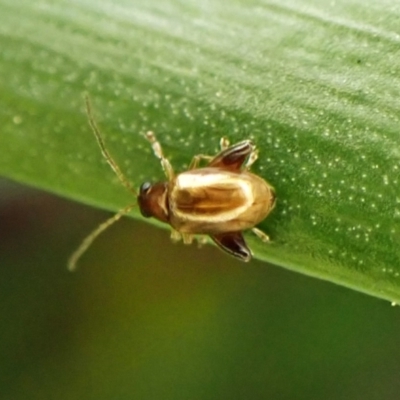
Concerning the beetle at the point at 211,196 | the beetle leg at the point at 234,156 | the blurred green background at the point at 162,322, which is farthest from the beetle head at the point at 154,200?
the blurred green background at the point at 162,322

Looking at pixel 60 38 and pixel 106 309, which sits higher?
pixel 60 38

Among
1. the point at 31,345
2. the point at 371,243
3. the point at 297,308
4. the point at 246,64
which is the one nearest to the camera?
the point at 371,243

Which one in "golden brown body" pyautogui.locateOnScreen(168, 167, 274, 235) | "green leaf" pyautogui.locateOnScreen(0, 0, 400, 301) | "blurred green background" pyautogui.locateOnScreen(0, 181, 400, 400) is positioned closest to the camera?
"green leaf" pyautogui.locateOnScreen(0, 0, 400, 301)

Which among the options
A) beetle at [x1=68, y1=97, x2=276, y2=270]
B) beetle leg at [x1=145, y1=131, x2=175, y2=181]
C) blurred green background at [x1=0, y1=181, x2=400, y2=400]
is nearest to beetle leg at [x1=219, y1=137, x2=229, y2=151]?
beetle at [x1=68, y1=97, x2=276, y2=270]

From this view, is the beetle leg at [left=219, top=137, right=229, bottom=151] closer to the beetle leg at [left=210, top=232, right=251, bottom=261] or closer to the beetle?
the beetle

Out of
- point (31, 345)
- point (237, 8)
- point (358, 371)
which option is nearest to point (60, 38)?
point (237, 8)

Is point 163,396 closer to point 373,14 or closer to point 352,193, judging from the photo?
point 352,193

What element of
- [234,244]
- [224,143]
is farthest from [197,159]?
[234,244]
